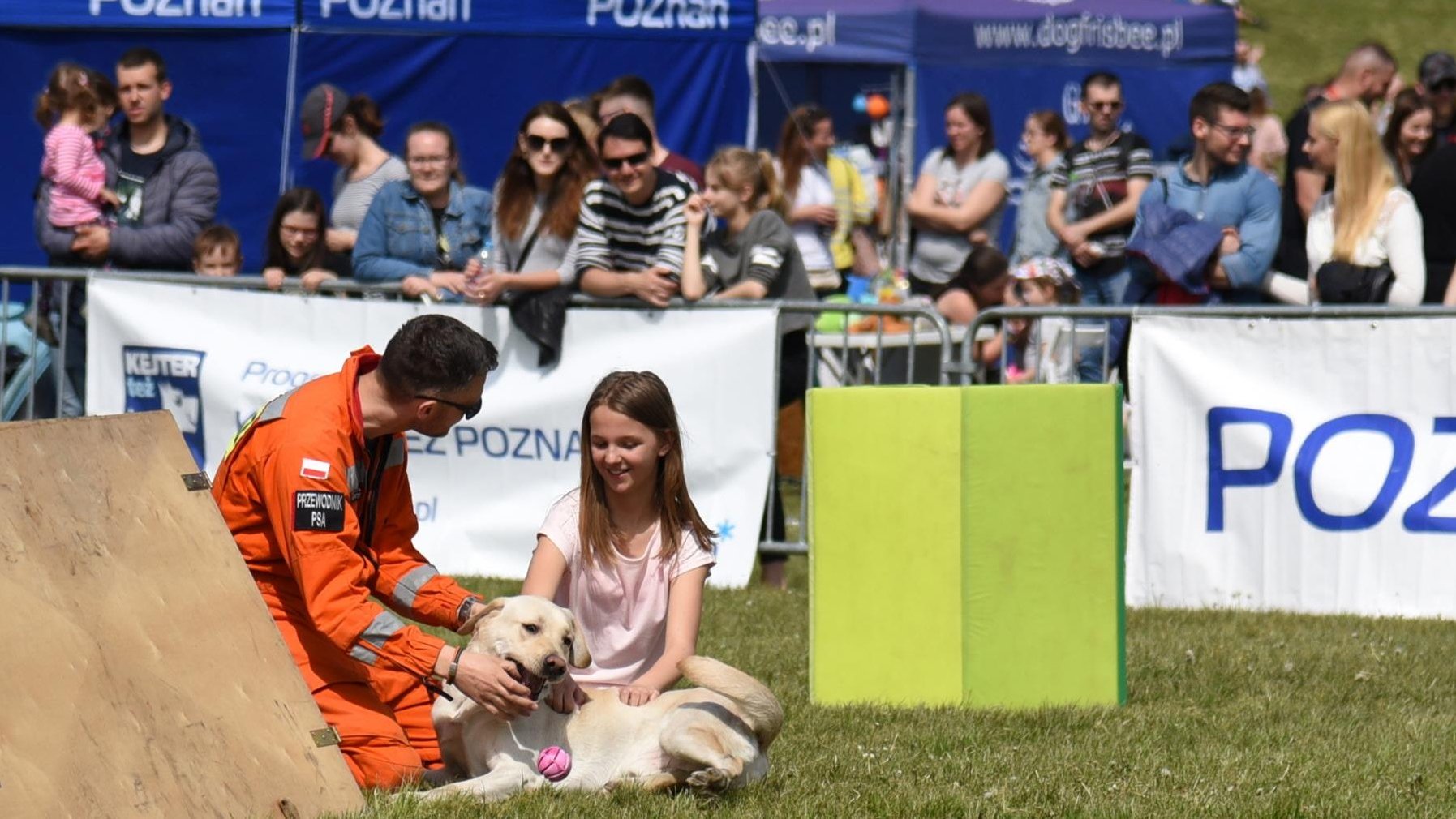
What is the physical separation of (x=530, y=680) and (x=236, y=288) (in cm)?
594

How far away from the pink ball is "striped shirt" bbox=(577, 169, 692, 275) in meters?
4.59

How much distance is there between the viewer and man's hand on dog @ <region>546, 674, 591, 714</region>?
4.99 meters

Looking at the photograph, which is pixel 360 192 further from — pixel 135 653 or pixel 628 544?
pixel 135 653

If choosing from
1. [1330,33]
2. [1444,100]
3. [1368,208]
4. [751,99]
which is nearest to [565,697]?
[1368,208]

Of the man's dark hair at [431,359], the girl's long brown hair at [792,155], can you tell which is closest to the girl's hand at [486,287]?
the man's dark hair at [431,359]

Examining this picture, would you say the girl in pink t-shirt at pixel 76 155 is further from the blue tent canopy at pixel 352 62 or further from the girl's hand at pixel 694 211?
the girl's hand at pixel 694 211

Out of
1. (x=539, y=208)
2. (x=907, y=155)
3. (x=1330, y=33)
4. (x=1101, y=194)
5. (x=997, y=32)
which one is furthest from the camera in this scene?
(x=1330, y=33)

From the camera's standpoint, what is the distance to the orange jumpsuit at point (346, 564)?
4.86 m

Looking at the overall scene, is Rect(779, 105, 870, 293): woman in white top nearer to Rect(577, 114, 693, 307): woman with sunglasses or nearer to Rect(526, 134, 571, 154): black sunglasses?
Rect(577, 114, 693, 307): woman with sunglasses

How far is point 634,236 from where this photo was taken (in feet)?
30.7

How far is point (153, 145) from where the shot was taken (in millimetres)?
10852

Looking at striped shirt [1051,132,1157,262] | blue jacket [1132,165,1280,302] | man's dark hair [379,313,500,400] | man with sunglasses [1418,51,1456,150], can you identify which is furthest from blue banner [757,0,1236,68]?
man's dark hair [379,313,500,400]

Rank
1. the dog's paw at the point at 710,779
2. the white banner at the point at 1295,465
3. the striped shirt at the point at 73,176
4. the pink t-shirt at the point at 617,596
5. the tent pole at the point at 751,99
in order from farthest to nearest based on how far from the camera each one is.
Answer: the tent pole at the point at 751,99 → the striped shirt at the point at 73,176 → the white banner at the point at 1295,465 → the pink t-shirt at the point at 617,596 → the dog's paw at the point at 710,779

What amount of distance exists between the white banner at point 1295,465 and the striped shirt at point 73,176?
19.2 ft
